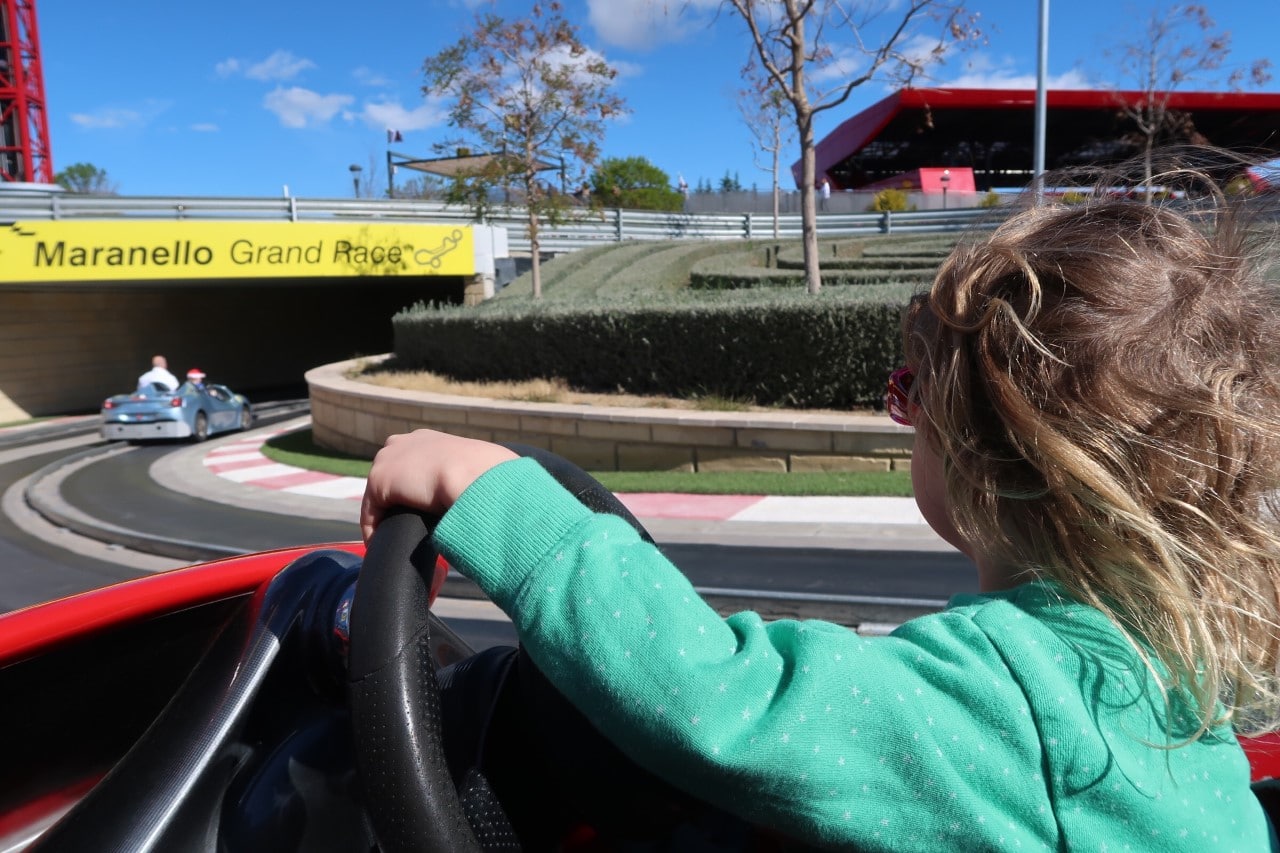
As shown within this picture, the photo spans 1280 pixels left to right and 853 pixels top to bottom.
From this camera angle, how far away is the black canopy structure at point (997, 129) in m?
40.3

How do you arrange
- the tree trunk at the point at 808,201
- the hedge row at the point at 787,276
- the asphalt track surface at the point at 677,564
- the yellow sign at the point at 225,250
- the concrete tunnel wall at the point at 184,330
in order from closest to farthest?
the asphalt track surface at the point at 677,564, the tree trunk at the point at 808,201, the hedge row at the point at 787,276, the yellow sign at the point at 225,250, the concrete tunnel wall at the point at 184,330

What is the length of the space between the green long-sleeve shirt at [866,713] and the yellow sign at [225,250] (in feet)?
69.6

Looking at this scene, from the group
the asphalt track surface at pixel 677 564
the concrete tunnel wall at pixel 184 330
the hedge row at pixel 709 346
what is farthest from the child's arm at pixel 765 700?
the concrete tunnel wall at pixel 184 330

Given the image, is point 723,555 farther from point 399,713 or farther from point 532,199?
point 532,199

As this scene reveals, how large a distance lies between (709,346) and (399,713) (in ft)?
31.5

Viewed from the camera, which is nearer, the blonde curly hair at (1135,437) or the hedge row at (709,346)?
the blonde curly hair at (1135,437)

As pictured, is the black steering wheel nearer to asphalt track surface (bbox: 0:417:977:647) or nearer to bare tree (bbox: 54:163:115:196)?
asphalt track surface (bbox: 0:417:977:647)

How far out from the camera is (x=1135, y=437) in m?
0.99

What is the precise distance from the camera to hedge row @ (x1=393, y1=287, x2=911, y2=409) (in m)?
9.53

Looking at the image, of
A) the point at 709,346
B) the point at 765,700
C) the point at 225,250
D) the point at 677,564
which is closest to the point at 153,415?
the point at 225,250

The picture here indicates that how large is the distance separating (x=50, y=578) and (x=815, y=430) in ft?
21.0

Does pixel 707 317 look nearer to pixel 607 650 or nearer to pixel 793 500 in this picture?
pixel 793 500

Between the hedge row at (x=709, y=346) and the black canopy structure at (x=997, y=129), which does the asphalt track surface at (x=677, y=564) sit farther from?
the black canopy structure at (x=997, y=129)

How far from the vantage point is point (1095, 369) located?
102cm
